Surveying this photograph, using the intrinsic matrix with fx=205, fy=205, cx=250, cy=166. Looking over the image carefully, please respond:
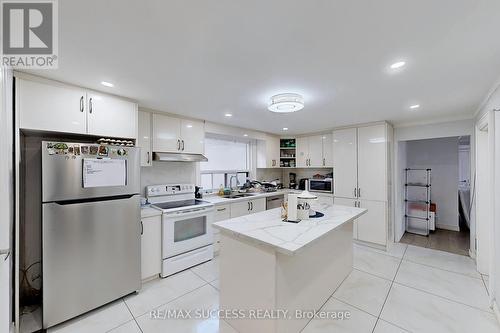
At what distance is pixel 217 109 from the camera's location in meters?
2.99

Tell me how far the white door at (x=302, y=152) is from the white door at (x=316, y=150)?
0.08 meters

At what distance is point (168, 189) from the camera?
11.0ft

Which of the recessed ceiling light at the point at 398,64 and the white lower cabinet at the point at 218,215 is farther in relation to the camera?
the white lower cabinet at the point at 218,215

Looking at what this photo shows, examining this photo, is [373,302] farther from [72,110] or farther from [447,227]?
[447,227]

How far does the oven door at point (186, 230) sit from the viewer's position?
2.72 metres

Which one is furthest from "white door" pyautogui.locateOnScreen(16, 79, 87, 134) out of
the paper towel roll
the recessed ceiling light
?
the recessed ceiling light

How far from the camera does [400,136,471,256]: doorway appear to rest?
4.49m

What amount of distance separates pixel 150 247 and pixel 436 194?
614 centimetres

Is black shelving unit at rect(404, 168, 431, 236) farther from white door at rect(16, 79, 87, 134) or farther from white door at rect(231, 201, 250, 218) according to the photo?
white door at rect(16, 79, 87, 134)

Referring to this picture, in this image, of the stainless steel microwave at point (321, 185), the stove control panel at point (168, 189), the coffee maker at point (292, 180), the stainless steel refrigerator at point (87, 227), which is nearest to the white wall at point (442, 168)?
the stainless steel microwave at point (321, 185)

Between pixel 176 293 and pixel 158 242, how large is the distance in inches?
25.8

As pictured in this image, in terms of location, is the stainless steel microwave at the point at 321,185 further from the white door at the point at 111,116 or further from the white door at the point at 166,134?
the white door at the point at 111,116

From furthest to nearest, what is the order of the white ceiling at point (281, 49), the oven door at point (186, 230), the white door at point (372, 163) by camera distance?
the white door at point (372, 163), the oven door at point (186, 230), the white ceiling at point (281, 49)

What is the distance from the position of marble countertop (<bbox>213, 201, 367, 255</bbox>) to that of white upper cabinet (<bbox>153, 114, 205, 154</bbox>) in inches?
69.5
